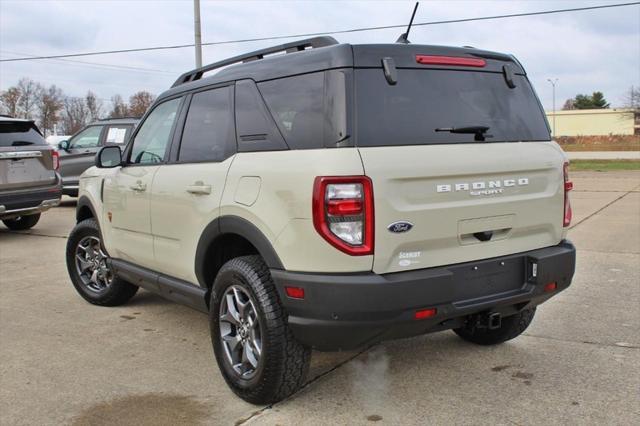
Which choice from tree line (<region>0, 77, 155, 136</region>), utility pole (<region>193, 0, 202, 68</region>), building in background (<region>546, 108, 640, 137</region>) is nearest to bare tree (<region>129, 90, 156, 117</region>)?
tree line (<region>0, 77, 155, 136</region>)

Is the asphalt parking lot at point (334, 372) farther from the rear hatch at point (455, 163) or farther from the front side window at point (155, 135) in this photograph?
the front side window at point (155, 135)

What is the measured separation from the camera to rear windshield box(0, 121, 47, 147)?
29.9 feet

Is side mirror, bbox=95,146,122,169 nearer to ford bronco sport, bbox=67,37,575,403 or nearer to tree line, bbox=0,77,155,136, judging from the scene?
ford bronco sport, bbox=67,37,575,403

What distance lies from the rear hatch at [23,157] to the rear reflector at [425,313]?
Result: 7.87 metres

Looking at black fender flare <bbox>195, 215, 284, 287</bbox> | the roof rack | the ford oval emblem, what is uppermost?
the roof rack

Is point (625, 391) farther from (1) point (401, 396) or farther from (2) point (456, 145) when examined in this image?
(2) point (456, 145)

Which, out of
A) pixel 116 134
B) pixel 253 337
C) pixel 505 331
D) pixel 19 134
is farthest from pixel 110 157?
pixel 116 134

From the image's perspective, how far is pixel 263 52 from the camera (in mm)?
3898

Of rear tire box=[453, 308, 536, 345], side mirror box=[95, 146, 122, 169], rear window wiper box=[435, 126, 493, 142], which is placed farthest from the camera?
side mirror box=[95, 146, 122, 169]

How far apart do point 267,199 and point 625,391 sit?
2.36 metres

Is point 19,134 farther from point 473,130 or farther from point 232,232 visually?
point 473,130

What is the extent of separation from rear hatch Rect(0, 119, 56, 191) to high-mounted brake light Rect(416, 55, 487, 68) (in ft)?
24.9

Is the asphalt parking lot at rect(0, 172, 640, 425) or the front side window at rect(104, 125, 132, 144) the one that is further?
the front side window at rect(104, 125, 132, 144)

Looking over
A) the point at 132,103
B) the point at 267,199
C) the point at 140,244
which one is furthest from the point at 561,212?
the point at 132,103
